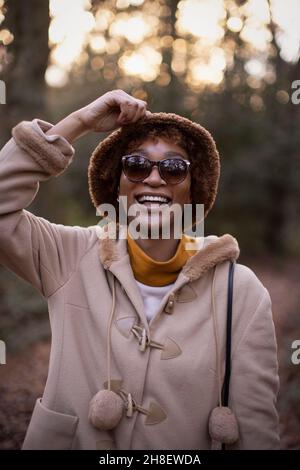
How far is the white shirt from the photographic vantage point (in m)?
2.41

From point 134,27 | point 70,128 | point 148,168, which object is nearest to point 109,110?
point 70,128

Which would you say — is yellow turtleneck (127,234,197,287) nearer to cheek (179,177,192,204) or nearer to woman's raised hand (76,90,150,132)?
cheek (179,177,192,204)

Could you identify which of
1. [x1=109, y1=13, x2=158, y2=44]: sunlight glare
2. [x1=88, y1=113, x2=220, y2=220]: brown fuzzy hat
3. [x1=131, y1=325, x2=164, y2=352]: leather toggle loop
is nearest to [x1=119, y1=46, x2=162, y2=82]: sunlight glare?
[x1=109, y1=13, x2=158, y2=44]: sunlight glare

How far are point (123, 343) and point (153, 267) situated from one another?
1.49 feet

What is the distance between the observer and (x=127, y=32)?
376 inches

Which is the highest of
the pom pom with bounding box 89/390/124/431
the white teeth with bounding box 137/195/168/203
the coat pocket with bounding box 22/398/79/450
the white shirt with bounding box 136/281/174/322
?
the white teeth with bounding box 137/195/168/203

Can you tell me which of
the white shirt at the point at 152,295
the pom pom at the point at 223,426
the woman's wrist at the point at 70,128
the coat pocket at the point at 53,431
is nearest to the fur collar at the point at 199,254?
the white shirt at the point at 152,295

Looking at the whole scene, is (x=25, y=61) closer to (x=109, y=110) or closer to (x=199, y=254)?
(x=109, y=110)

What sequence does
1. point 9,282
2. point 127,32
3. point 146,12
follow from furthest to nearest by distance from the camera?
point 146,12
point 127,32
point 9,282

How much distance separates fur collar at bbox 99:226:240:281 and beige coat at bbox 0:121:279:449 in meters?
0.01

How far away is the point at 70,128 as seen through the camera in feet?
7.53
